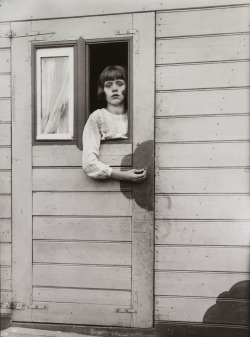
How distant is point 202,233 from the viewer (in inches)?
123

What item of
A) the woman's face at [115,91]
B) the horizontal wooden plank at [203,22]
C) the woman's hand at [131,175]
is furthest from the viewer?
the woman's face at [115,91]

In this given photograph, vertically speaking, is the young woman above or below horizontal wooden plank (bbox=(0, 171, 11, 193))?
above

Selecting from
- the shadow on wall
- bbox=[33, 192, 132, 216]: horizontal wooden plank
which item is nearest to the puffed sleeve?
bbox=[33, 192, 132, 216]: horizontal wooden plank

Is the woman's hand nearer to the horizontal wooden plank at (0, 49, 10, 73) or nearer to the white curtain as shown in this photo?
the white curtain

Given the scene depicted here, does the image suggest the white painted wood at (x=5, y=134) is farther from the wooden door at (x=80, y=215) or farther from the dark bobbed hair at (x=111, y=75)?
the dark bobbed hair at (x=111, y=75)

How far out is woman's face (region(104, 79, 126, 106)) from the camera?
10.8 ft

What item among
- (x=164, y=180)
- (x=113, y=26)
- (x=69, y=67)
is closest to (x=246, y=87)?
(x=164, y=180)

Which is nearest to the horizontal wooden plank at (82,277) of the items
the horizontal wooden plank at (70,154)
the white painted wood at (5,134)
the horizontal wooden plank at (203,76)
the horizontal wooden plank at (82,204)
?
the horizontal wooden plank at (82,204)

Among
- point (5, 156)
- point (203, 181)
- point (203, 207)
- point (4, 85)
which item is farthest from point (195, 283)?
point (4, 85)

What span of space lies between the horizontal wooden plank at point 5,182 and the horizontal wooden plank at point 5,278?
2.06 ft

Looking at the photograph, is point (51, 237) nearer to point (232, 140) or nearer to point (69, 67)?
point (69, 67)

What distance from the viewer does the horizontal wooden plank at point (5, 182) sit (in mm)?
3346

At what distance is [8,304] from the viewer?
3383mm

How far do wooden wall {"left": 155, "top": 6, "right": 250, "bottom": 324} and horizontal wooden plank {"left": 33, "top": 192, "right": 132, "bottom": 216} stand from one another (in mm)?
289
